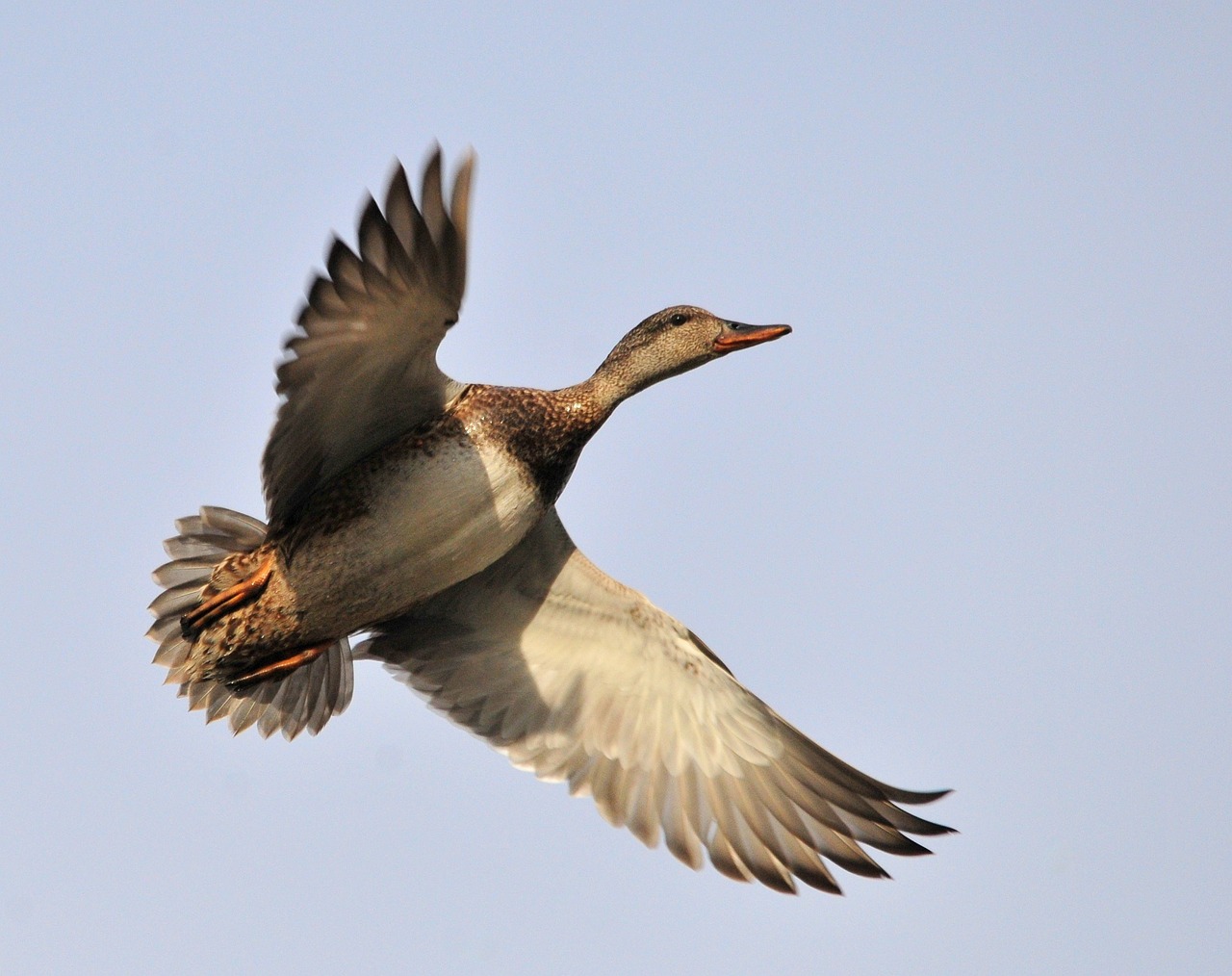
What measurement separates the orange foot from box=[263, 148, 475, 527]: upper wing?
28cm

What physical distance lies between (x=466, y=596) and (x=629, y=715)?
1101mm

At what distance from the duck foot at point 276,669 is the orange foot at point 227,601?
343 millimetres

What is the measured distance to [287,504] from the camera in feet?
23.8

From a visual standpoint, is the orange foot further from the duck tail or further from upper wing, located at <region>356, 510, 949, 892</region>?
upper wing, located at <region>356, 510, 949, 892</region>

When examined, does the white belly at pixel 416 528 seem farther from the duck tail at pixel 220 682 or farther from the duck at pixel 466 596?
the duck tail at pixel 220 682

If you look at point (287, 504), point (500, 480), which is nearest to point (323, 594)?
point (287, 504)

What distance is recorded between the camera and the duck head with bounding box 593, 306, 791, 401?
310 inches

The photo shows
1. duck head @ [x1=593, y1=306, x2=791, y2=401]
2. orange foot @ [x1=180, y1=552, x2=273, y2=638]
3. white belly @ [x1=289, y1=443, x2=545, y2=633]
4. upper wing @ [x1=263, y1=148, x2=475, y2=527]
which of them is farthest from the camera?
Answer: duck head @ [x1=593, y1=306, x2=791, y2=401]

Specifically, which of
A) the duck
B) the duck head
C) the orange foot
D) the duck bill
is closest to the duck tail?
the duck

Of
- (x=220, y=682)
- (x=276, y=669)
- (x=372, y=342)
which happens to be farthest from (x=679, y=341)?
(x=220, y=682)

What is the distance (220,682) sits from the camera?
7594 millimetres

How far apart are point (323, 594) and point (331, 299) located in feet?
5.11

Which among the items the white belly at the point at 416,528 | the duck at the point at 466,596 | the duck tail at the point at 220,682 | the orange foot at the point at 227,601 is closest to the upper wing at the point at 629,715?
the duck at the point at 466,596

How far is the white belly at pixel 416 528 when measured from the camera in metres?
7.00
